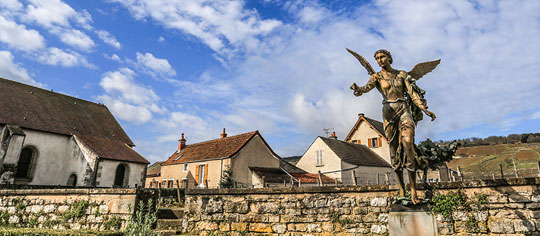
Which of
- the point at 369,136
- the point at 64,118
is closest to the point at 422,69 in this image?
the point at 64,118

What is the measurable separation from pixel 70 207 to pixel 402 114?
8.42 m

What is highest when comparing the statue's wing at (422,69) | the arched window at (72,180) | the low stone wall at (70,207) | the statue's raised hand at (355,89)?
the statue's wing at (422,69)

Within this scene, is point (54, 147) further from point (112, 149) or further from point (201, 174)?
point (201, 174)

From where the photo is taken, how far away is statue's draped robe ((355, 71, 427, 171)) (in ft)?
14.3

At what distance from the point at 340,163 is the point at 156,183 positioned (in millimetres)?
19282

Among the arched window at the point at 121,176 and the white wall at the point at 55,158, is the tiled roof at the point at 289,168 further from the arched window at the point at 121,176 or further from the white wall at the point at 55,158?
the white wall at the point at 55,158

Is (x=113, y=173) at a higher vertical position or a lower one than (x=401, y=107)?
lower

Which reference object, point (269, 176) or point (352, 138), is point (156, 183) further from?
point (352, 138)

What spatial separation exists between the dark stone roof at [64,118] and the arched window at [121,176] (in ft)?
2.48

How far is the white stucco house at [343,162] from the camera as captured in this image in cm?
2694

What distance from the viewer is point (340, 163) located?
87.4ft

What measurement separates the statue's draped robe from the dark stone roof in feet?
75.2

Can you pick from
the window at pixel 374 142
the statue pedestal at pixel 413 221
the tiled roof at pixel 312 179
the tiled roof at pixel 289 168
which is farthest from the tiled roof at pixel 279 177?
the statue pedestal at pixel 413 221

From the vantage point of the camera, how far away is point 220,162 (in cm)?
2469
